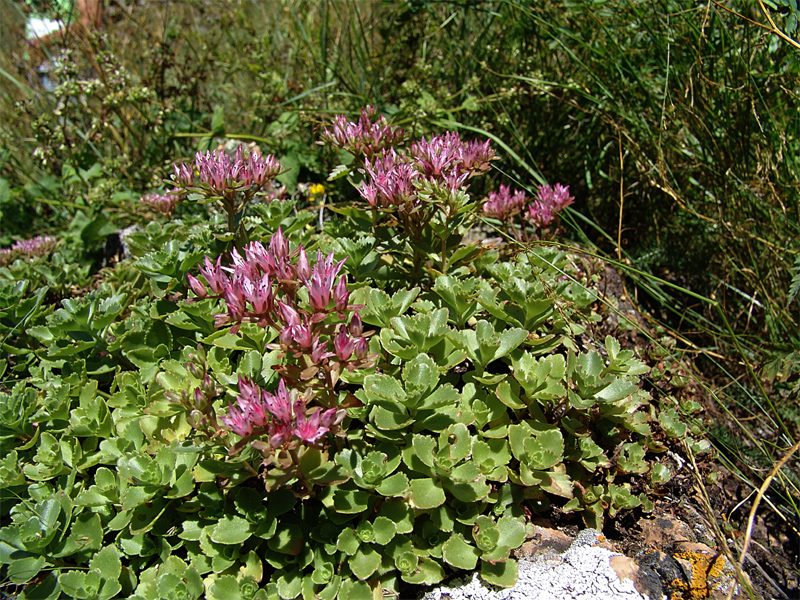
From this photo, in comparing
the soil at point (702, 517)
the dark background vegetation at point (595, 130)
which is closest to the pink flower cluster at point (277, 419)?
the soil at point (702, 517)

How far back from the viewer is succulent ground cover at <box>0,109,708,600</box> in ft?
5.70

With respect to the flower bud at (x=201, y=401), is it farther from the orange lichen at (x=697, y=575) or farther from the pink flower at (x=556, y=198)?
the pink flower at (x=556, y=198)

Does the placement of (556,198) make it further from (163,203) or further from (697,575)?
(163,203)

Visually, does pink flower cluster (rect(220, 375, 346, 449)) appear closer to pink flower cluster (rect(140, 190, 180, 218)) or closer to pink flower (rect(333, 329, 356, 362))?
pink flower (rect(333, 329, 356, 362))

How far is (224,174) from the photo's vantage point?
2029 millimetres

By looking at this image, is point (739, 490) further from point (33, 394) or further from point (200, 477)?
point (33, 394)

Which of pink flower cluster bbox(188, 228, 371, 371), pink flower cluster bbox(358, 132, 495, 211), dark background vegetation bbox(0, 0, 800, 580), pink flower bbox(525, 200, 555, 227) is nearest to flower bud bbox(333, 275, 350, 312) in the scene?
pink flower cluster bbox(188, 228, 371, 371)

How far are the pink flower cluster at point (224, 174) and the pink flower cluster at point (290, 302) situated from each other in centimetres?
41

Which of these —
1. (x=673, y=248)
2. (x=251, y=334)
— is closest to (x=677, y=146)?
(x=673, y=248)

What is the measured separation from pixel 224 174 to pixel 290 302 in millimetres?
624

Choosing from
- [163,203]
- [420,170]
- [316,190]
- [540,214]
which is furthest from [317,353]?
[316,190]

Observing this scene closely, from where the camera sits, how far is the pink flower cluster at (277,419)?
152cm

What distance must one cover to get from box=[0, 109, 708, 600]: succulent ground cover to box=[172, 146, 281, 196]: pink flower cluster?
11mm

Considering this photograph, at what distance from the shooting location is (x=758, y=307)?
3.00m
